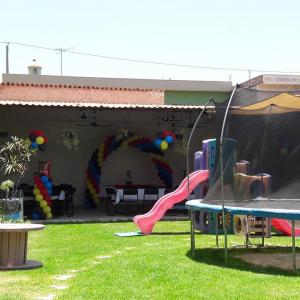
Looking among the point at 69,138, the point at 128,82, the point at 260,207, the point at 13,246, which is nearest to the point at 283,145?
the point at 260,207

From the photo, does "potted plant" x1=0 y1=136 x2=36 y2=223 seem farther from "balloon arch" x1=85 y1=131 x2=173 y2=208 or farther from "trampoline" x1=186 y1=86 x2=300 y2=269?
"trampoline" x1=186 y1=86 x2=300 y2=269

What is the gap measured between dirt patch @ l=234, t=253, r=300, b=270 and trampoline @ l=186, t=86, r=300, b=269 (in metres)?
0.63

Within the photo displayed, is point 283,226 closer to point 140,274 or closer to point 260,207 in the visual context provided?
point 260,207

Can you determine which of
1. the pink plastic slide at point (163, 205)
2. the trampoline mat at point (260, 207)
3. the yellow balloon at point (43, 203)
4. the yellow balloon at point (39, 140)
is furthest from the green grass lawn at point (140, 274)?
the yellow balloon at point (39, 140)

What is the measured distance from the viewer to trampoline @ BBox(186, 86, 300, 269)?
998 cm

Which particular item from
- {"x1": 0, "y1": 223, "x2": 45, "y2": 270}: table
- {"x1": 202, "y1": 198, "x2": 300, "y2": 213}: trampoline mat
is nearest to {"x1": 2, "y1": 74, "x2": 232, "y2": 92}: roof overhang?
{"x1": 202, "y1": 198, "x2": 300, "y2": 213}: trampoline mat

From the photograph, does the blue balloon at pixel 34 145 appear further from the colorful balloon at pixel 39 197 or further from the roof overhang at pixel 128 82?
the roof overhang at pixel 128 82

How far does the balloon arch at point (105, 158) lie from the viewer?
63.9 ft

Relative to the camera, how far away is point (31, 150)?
16.5 metres

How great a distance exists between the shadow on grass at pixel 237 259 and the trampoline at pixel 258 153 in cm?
36

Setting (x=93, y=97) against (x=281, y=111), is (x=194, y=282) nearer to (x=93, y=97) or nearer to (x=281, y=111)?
(x=281, y=111)

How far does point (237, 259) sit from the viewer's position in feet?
31.7

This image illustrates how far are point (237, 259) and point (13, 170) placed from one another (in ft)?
28.4

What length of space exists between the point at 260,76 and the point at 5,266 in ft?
53.5
